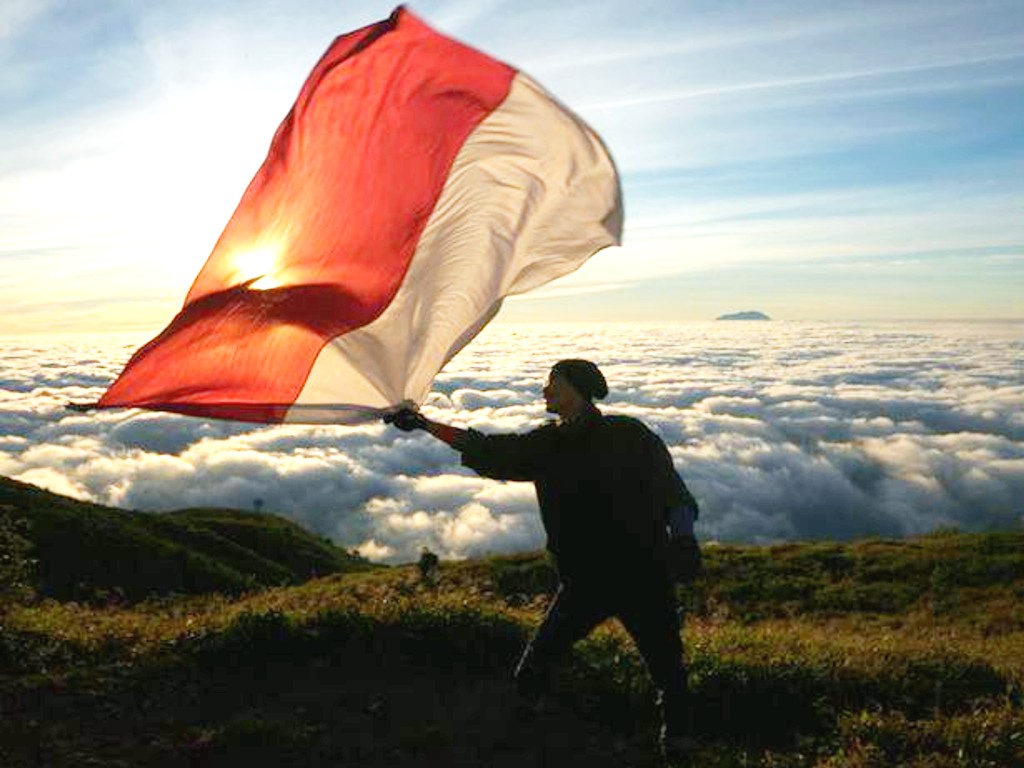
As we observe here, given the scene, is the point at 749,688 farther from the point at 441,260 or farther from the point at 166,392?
the point at 166,392

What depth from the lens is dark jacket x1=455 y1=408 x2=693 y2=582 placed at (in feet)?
21.7

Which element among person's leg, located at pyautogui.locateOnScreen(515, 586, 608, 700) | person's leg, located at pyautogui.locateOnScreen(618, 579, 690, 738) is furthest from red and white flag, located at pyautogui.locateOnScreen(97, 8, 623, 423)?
person's leg, located at pyautogui.locateOnScreen(618, 579, 690, 738)

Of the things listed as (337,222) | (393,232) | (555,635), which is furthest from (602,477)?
(337,222)

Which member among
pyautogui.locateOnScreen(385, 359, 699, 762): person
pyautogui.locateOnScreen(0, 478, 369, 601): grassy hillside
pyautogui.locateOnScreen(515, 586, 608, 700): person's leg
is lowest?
pyautogui.locateOnScreen(0, 478, 369, 601): grassy hillside

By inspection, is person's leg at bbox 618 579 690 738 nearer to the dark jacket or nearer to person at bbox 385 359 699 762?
person at bbox 385 359 699 762

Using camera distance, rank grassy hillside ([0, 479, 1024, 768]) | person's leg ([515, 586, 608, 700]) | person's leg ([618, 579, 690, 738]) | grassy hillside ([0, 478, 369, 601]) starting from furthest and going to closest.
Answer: grassy hillside ([0, 478, 369, 601]) < grassy hillside ([0, 479, 1024, 768]) < person's leg ([515, 586, 608, 700]) < person's leg ([618, 579, 690, 738])

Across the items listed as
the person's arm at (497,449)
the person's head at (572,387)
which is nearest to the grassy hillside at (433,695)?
the person's arm at (497,449)

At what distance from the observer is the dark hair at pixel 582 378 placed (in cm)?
678

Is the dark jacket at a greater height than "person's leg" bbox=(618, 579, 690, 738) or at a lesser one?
greater

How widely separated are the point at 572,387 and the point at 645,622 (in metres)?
1.89

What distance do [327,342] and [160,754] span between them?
3.84 meters

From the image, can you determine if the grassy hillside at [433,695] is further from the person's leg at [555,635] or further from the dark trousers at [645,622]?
the dark trousers at [645,622]

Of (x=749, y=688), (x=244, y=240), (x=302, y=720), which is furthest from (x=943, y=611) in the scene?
(x=244, y=240)

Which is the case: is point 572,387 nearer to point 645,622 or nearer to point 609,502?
point 609,502
